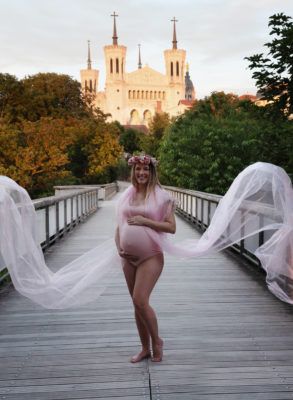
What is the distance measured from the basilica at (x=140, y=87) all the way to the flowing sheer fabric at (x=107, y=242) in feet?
439

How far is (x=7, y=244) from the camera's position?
3939mm

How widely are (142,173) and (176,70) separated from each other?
14818 cm

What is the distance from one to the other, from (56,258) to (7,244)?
4.59 meters

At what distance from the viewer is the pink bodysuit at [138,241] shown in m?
3.39

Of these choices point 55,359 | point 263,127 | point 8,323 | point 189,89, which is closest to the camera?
point 55,359

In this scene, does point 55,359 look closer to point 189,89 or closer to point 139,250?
point 139,250

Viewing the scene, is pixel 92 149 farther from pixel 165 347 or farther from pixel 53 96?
pixel 165 347

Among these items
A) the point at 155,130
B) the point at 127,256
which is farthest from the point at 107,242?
the point at 155,130

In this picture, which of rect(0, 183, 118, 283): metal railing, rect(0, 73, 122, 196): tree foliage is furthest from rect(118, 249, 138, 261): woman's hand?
rect(0, 73, 122, 196): tree foliage

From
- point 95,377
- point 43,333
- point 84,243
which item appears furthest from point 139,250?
point 84,243

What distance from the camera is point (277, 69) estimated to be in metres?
8.74

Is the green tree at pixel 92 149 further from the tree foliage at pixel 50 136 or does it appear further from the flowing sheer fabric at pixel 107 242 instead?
the flowing sheer fabric at pixel 107 242

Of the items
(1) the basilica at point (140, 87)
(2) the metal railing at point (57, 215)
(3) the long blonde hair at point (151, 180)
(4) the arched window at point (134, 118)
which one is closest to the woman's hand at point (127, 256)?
(3) the long blonde hair at point (151, 180)

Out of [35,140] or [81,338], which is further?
[35,140]
